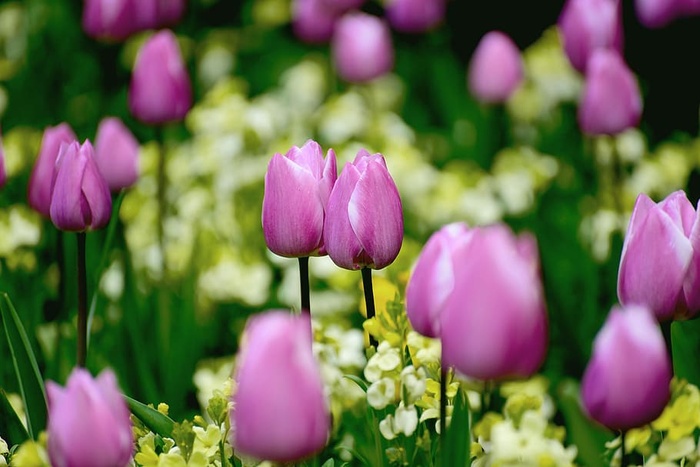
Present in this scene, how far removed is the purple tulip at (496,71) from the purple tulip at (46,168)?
126 centimetres

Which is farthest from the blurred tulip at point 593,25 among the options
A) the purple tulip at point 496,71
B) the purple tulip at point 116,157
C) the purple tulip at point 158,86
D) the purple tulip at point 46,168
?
the purple tulip at point 46,168

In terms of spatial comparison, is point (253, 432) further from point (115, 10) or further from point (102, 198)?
point (115, 10)

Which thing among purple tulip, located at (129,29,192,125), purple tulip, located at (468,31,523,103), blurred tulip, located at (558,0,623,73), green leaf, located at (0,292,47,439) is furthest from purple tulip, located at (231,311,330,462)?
purple tulip, located at (468,31,523,103)

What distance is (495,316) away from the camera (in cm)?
70

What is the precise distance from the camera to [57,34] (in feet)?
10.3

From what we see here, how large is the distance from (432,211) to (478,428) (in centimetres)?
112

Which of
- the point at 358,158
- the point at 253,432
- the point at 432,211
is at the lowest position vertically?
the point at 432,211

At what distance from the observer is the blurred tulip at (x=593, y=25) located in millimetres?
1825

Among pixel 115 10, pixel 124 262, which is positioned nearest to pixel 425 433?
pixel 124 262

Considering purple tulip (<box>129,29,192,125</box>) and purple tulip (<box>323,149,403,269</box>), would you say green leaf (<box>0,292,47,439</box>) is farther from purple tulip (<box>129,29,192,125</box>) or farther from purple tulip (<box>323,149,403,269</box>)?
purple tulip (<box>129,29,192,125</box>)

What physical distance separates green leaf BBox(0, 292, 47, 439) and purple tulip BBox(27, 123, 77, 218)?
0.82 ft

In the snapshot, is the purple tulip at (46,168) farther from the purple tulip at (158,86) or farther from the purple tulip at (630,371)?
the purple tulip at (630,371)

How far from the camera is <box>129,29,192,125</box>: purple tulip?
5.51ft

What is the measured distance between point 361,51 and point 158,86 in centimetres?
77
